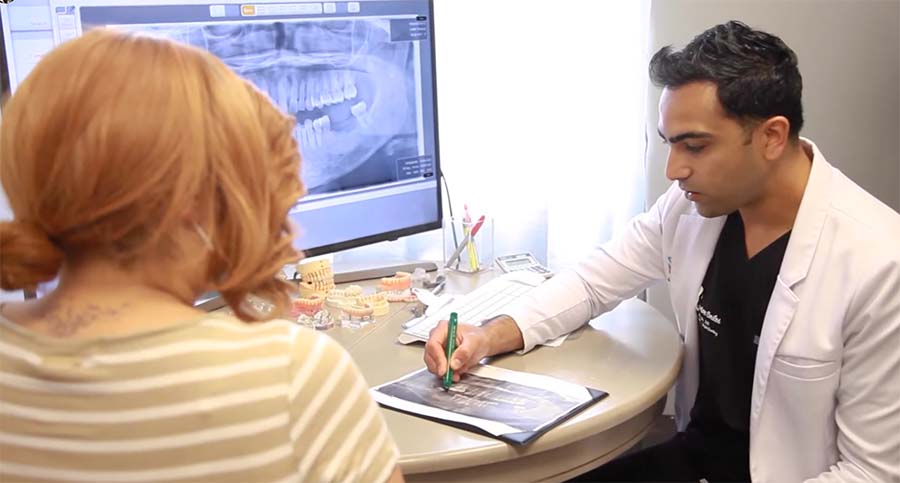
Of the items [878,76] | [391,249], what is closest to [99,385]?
[391,249]

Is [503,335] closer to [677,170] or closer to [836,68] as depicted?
[677,170]

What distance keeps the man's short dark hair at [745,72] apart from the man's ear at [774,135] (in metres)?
0.01

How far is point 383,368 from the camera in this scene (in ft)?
4.64

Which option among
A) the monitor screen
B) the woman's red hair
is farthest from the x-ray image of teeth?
the woman's red hair

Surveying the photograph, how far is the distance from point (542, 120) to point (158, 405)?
1592 mm

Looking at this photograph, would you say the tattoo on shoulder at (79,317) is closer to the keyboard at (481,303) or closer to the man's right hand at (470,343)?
the man's right hand at (470,343)

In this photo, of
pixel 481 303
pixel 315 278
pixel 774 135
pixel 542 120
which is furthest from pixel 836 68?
pixel 315 278

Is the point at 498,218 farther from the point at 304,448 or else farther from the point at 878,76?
the point at 304,448

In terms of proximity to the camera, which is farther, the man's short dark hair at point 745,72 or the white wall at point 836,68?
the white wall at point 836,68

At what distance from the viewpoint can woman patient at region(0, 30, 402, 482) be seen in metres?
0.69

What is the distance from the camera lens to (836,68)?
224cm

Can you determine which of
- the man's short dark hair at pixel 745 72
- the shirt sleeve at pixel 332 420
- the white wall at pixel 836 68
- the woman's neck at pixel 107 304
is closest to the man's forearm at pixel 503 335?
the man's short dark hair at pixel 745 72

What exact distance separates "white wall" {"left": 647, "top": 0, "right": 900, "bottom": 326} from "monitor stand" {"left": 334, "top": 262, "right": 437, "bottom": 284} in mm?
660

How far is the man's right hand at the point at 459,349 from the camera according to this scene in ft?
4.44
